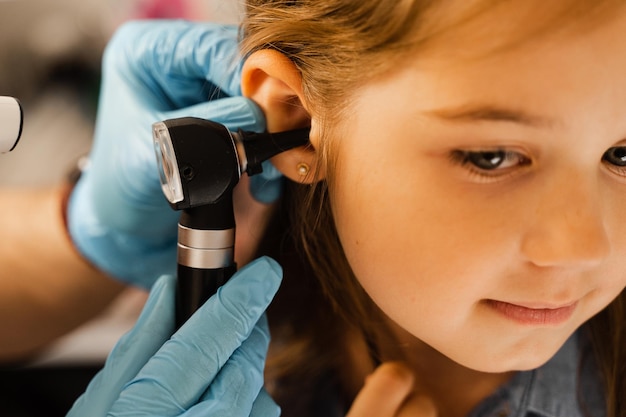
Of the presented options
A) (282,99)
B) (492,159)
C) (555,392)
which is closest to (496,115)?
(492,159)

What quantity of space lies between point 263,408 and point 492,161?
458mm

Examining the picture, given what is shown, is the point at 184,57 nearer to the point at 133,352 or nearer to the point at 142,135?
the point at 142,135

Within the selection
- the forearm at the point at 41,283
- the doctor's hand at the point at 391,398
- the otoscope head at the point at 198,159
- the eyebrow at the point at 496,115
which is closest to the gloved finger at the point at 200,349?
the otoscope head at the point at 198,159

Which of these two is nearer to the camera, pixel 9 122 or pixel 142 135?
pixel 9 122

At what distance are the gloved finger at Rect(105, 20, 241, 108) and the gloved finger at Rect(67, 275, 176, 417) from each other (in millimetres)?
324

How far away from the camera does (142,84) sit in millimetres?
1197

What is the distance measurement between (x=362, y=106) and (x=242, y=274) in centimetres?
27

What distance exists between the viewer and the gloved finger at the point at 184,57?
1054 millimetres

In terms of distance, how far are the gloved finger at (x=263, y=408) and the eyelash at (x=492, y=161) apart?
0.43 meters

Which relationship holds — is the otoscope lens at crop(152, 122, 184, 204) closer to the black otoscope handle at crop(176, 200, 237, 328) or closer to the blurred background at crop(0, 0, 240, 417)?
the black otoscope handle at crop(176, 200, 237, 328)

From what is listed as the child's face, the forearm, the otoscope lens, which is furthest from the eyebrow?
the forearm

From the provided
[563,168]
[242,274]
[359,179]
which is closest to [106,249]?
[242,274]

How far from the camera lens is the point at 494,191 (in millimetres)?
768

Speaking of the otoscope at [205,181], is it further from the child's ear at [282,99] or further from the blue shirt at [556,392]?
the blue shirt at [556,392]
